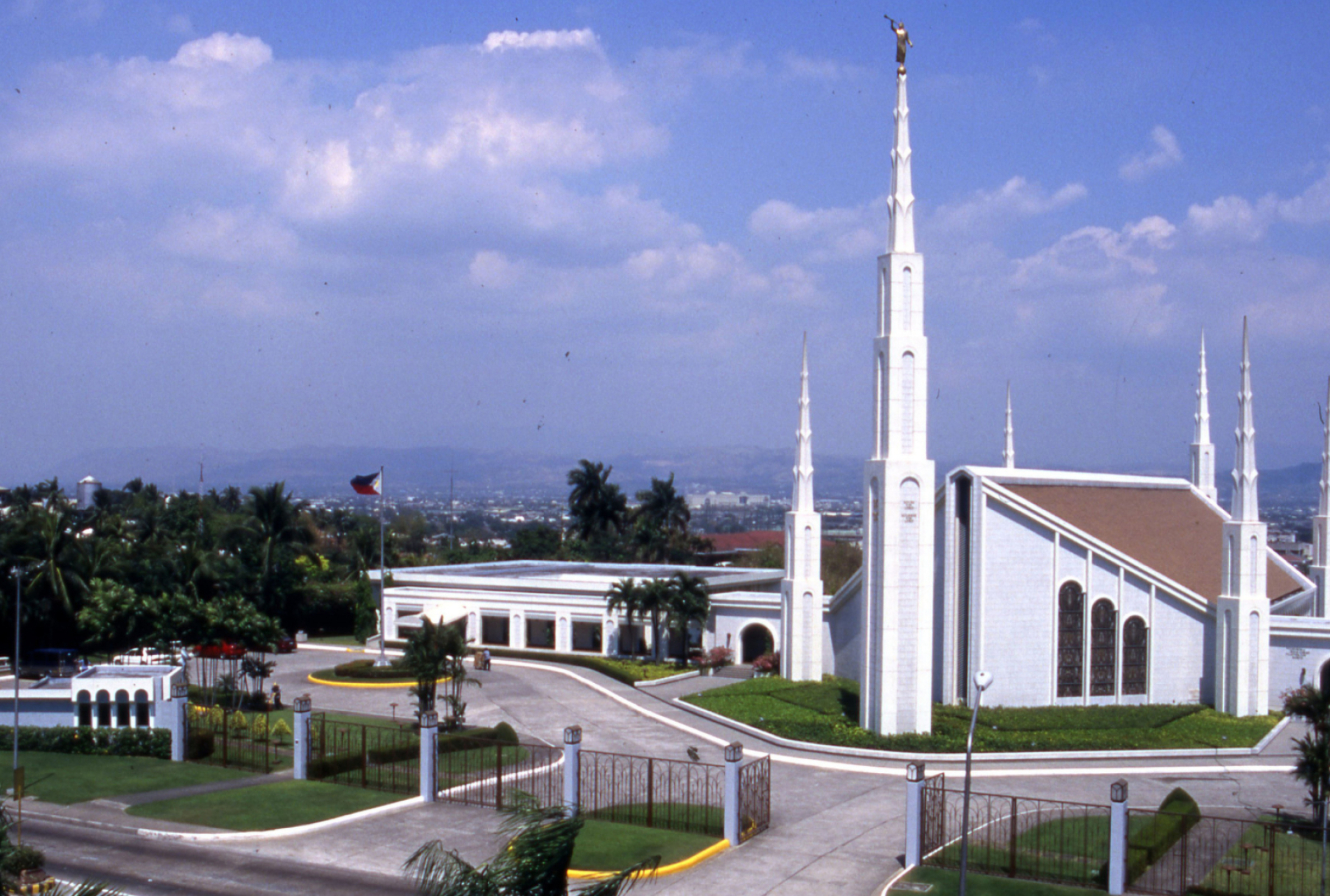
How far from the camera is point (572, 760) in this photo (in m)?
26.1

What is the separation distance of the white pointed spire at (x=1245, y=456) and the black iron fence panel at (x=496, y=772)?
23197 millimetres

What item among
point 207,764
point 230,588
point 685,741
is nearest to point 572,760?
point 685,741

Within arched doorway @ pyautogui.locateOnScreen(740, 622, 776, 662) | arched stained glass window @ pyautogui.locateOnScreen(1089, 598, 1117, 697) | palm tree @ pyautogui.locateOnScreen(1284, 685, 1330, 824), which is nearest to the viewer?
palm tree @ pyautogui.locateOnScreen(1284, 685, 1330, 824)

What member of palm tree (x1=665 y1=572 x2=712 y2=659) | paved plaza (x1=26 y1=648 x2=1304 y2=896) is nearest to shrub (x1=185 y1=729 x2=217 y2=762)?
paved plaza (x1=26 y1=648 x2=1304 y2=896)

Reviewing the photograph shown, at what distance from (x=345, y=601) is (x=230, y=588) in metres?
7.04

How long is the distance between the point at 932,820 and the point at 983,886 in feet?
6.96

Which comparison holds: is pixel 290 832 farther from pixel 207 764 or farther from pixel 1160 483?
pixel 1160 483

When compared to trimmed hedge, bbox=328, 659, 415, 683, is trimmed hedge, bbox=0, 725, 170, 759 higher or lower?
higher

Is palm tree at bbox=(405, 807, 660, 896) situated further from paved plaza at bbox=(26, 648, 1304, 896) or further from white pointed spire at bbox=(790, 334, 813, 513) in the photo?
white pointed spire at bbox=(790, 334, 813, 513)

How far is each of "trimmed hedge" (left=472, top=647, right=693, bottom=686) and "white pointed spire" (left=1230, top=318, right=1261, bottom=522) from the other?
2170 centimetres

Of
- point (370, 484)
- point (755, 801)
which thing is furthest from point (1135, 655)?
point (370, 484)

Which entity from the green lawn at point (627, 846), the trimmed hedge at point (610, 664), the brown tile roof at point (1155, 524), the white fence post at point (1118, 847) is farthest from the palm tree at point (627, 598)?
the white fence post at point (1118, 847)

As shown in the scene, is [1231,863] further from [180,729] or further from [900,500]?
[180,729]

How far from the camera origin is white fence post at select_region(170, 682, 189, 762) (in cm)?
3169
